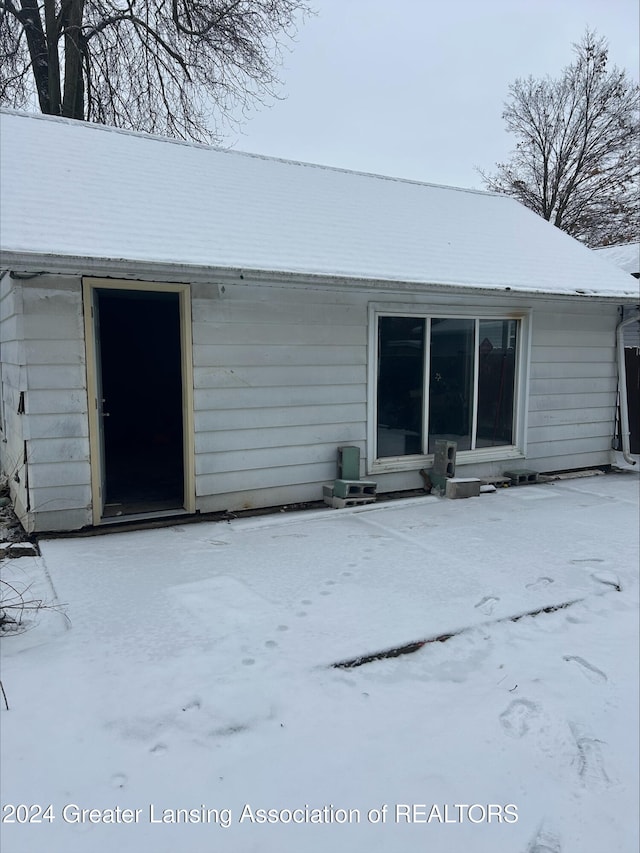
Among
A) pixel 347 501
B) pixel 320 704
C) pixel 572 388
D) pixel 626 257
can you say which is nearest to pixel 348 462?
pixel 347 501

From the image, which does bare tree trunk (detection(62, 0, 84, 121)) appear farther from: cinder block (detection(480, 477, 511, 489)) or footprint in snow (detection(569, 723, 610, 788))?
footprint in snow (detection(569, 723, 610, 788))

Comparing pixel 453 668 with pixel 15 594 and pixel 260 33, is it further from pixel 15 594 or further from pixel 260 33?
pixel 260 33

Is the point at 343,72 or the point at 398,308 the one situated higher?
the point at 343,72

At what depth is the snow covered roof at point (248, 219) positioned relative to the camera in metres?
5.02

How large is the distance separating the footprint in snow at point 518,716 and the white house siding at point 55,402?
379cm

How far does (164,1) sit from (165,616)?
14339mm

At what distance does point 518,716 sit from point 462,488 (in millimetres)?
4120

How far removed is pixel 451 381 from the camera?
22.8 feet

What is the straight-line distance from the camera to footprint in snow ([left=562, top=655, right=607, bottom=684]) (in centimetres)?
289

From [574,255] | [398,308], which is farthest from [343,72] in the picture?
[398,308]

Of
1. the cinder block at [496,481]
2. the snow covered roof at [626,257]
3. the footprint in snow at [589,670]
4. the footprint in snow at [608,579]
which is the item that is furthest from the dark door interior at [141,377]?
the snow covered roof at [626,257]

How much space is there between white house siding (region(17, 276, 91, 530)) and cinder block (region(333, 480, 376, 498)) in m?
2.39

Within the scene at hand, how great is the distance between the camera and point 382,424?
21.7 ft

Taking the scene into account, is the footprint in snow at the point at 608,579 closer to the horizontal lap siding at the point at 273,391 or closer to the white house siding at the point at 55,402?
the horizontal lap siding at the point at 273,391
